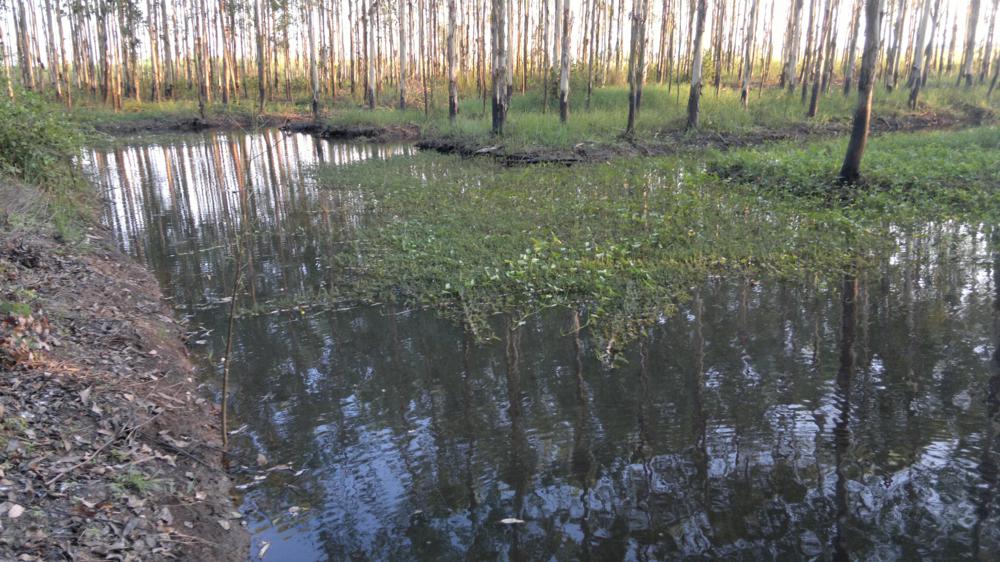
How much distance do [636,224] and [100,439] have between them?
8126 millimetres

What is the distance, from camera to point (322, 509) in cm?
439

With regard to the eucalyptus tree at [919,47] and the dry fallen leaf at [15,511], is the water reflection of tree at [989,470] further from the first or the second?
the eucalyptus tree at [919,47]

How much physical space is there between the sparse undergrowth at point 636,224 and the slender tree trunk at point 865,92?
39 centimetres

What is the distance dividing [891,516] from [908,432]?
3.89 feet

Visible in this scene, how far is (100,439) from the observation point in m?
4.40

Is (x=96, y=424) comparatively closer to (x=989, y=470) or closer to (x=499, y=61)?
(x=989, y=470)

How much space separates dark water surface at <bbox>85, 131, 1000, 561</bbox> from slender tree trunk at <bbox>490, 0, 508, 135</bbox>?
14.1m

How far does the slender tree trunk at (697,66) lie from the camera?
20.5 meters

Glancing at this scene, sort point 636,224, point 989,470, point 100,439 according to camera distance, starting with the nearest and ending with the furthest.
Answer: point 100,439, point 989,470, point 636,224

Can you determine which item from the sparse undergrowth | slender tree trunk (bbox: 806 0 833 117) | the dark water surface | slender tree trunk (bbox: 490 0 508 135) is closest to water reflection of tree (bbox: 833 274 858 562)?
→ the dark water surface

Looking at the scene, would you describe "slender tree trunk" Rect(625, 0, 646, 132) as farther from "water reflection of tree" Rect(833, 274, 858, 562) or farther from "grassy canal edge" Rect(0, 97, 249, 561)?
"grassy canal edge" Rect(0, 97, 249, 561)

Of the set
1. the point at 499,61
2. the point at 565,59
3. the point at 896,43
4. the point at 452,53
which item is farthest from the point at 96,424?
the point at 896,43

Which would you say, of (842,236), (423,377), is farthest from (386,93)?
(423,377)

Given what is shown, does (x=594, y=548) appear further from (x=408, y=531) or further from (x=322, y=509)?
(x=322, y=509)
